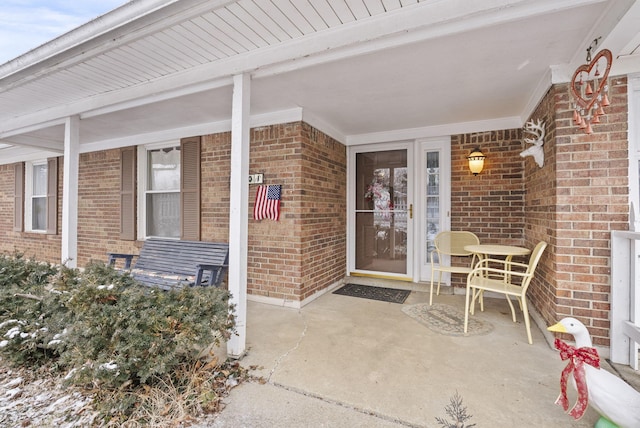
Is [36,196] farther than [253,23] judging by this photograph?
Yes

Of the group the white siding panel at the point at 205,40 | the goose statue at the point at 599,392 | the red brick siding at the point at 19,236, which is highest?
the white siding panel at the point at 205,40

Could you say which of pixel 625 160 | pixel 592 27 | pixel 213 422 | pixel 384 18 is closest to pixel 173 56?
pixel 384 18

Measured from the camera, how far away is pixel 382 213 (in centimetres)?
480

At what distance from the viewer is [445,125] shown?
13.7 ft

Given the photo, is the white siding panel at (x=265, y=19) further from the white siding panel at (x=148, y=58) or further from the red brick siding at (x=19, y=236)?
the red brick siding at (x=19, y=236)

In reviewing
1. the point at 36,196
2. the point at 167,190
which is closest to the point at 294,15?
the point at 167,190

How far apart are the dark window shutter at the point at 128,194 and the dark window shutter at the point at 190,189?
1126mm

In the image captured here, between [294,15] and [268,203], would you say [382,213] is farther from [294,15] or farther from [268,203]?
[294,15]

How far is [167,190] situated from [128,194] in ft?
2.59

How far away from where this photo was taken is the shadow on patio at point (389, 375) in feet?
5.69

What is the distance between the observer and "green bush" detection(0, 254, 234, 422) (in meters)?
1.77

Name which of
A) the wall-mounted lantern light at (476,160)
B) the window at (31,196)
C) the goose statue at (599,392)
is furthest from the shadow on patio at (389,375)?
the window at (31,196)

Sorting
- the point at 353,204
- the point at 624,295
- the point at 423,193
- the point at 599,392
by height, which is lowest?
the point at 599,392

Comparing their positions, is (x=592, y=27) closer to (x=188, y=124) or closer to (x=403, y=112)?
(x=403, y=112)
